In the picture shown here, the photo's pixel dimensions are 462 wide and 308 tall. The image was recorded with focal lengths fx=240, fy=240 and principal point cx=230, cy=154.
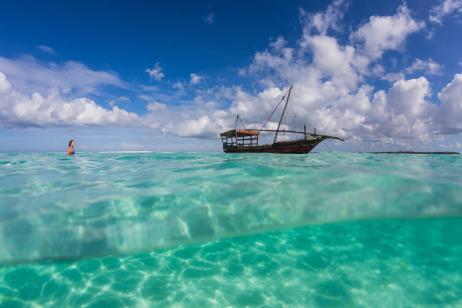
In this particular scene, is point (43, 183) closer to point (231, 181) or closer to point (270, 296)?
point (231, 181)

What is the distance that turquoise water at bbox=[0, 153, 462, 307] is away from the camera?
5188 millimetres

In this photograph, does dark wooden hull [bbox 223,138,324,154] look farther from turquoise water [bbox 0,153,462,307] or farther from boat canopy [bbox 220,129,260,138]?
turquoise water [bbox 0,153,462,307]

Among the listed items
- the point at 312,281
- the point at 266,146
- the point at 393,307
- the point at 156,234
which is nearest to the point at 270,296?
the point at 312,281

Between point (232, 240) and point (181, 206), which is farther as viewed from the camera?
point (181, 206)

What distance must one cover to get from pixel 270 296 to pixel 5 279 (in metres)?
6.22

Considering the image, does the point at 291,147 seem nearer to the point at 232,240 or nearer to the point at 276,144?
the point at 276,144

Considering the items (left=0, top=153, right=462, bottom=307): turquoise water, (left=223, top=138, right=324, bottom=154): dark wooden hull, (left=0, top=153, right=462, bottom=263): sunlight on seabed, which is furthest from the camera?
(left=223, top=138, right=324, bottom=154): dark wooden hull

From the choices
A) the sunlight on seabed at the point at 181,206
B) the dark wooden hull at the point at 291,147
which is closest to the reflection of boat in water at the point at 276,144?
the dark wooden hull at the point at 291,147

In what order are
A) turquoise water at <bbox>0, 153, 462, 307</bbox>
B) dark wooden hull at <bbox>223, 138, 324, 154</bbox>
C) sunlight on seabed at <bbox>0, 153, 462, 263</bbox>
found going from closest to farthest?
turquoise water at <bbox>0, 153, 462, 307</bbox>
sunlight on seabed at <bbox>0, 153, 462, 263</bbox>
dark wooden hull at <bbox>223, 138, 324, 154</bbox>

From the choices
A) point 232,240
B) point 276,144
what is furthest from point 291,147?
point 232,240

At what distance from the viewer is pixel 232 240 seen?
27.2ft

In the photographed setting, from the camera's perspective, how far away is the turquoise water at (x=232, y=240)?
5.19m

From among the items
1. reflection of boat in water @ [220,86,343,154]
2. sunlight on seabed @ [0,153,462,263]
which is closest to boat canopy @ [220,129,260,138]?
reflection of boat in water @ [220,86,343,154]

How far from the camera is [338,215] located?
11133 mm
